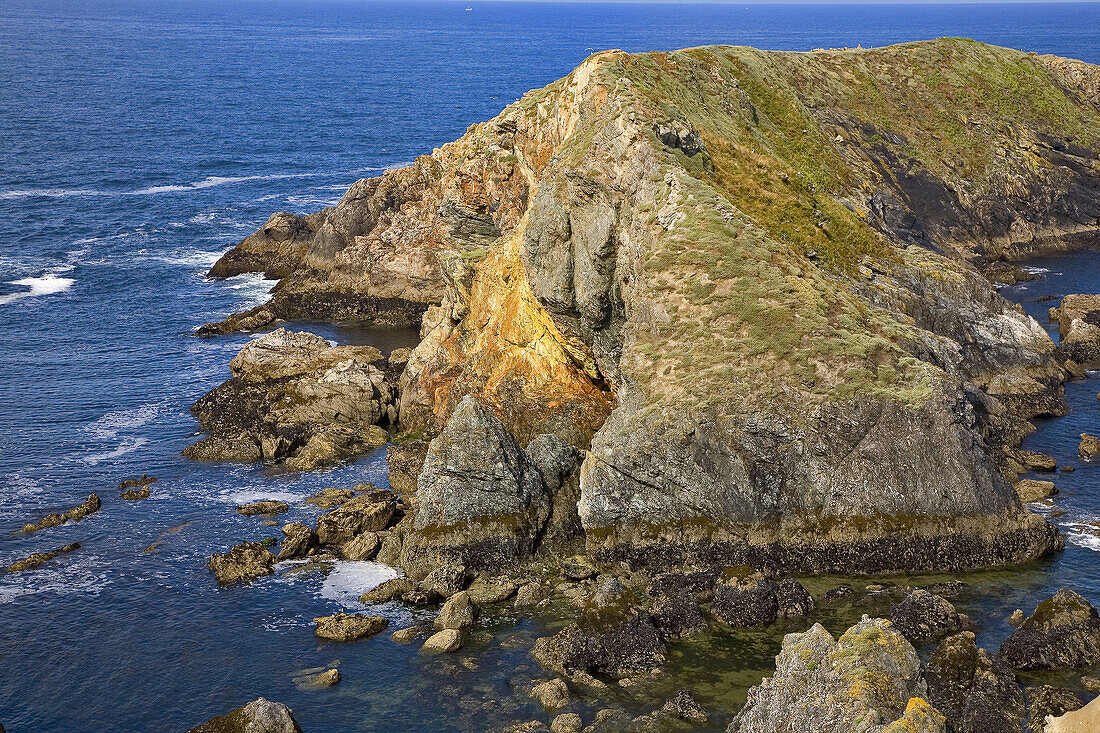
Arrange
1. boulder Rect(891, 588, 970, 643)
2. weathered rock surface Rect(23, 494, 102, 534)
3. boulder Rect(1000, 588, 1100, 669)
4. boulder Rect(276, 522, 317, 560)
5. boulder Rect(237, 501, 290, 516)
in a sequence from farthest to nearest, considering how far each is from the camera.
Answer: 1. boulder Rect(237, 501, 290, 516)
2. weathered rock surface Rect(23, 494, 102, 534)
3. boulder Rect(276, 522, 317, 560)
4. boulder Rect(891, 588, 970, 643)
5. boulder Rect(1000, 588, 1100, 669)

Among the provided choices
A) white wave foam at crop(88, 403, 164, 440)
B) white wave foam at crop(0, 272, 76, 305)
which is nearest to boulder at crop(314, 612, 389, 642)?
white wave foam at crop(88, 403, 164, 440)

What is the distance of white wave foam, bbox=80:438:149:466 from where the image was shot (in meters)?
62.3

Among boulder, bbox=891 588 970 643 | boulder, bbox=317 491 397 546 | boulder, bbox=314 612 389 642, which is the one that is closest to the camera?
boulder, bbox=891 588 970 643

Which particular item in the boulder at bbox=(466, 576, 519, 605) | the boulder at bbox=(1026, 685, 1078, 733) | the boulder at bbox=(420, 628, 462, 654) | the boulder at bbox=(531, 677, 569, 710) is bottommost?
the boulder at bbox=(420, 628, 462, 654)

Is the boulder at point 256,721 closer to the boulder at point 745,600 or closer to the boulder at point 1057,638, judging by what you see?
the boulder at point 745,600

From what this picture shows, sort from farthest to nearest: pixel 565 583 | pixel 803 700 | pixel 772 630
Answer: pixel 565 583
pixel 772 630
pixel 803 700

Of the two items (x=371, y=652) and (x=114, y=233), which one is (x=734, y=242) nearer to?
(x=371, y=652)

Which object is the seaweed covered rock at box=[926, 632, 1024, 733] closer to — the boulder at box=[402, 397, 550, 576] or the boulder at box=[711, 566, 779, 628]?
the boulder at box=[711, 566, 779, 628]

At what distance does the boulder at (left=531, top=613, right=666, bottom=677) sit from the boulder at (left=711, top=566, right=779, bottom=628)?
3.28 m

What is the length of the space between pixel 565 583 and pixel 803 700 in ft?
60.2

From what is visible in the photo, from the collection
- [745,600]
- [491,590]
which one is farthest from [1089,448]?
[491,590]

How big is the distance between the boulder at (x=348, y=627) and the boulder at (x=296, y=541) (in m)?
6.58

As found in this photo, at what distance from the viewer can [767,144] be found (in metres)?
73.2

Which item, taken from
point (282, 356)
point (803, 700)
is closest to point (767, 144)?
point (282, 356)
